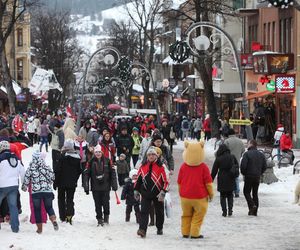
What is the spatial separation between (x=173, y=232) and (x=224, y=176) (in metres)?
2.51

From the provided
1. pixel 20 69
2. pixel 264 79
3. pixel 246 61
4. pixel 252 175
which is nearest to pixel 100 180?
pixel 252 175

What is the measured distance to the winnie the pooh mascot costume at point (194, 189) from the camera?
569 inches

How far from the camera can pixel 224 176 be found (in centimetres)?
1762

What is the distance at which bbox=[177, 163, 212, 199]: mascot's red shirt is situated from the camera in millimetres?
14453

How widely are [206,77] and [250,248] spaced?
33.1 metres

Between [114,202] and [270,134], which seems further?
[270,134]

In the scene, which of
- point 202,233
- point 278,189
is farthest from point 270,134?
point 202,233

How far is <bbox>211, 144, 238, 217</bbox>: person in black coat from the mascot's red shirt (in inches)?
119

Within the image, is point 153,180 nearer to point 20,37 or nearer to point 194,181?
point 194,181

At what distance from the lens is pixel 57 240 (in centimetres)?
1375

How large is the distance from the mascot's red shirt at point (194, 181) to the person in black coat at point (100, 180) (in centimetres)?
201

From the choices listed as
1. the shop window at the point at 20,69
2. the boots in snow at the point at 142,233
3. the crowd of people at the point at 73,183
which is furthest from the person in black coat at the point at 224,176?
the shop window at the point at 20,69

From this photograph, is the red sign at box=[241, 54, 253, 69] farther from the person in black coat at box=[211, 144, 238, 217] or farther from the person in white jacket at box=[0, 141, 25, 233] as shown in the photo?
the person in white jacket at box=[0, 141, 25, 233]

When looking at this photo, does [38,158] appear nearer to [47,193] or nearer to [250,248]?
[47,193]
